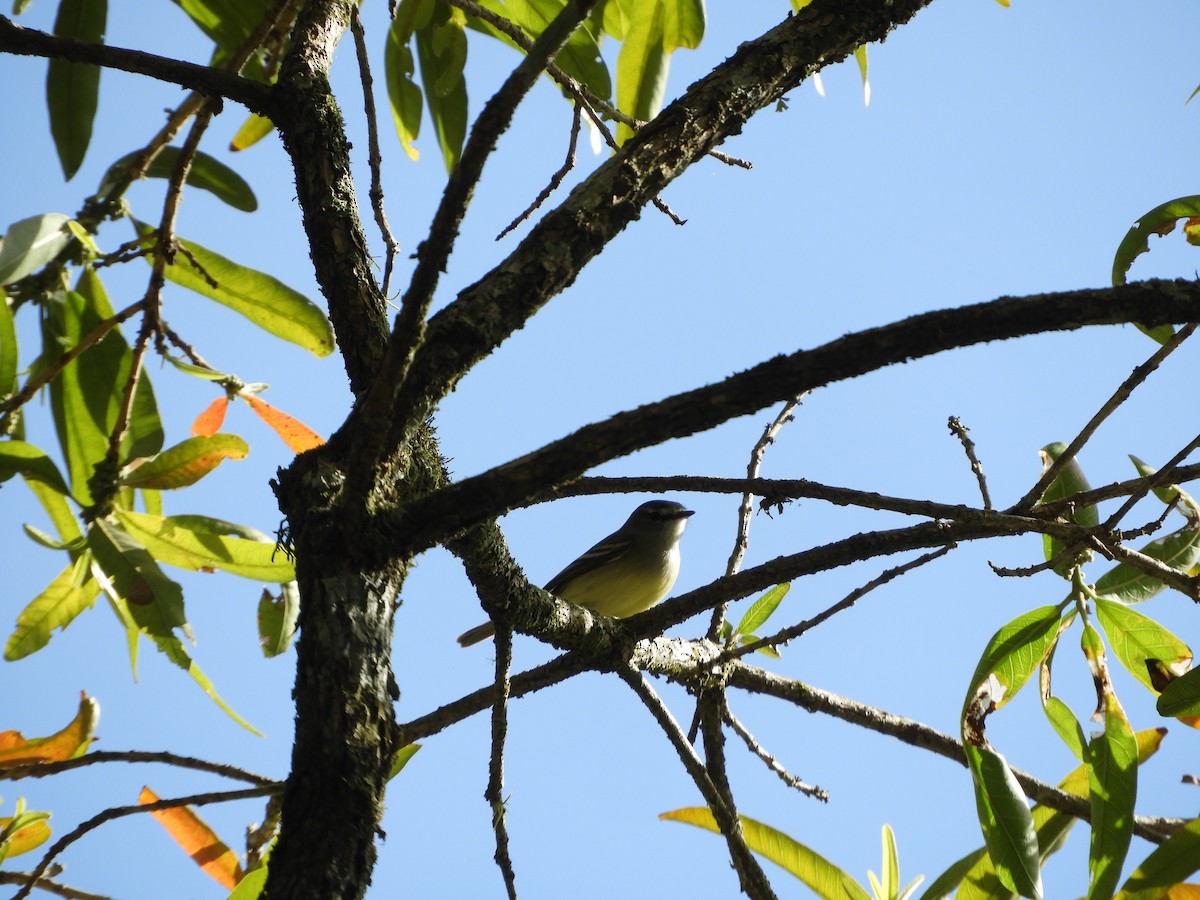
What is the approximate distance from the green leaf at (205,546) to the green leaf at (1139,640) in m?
2.19

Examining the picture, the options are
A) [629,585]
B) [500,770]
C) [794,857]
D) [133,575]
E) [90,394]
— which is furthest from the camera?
[629,585]

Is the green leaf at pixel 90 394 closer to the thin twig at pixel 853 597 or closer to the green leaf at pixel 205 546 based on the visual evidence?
the green leaf at pixel 205 546

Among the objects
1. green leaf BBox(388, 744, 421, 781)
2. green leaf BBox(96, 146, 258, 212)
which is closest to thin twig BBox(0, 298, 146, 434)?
green leaf BBox(96, 146, 258, 212)

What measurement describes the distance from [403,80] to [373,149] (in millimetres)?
1247

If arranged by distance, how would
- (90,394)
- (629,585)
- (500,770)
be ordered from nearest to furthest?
(500,770)
(90,394)
(629,585)

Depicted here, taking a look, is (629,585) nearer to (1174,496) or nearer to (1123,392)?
(1174,496)

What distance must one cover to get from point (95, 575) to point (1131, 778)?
2.63 meters

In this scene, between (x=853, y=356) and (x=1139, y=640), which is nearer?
(x=853, y=356)

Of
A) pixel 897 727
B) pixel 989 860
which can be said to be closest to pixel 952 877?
pixel 989 860

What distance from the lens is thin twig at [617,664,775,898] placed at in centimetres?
207

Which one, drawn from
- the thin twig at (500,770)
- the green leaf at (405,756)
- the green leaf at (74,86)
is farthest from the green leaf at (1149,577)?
the green leaf at (74,86)

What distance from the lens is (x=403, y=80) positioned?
3656mm

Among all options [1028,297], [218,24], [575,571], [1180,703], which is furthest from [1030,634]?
[575,571]

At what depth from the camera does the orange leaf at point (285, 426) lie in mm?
2857
